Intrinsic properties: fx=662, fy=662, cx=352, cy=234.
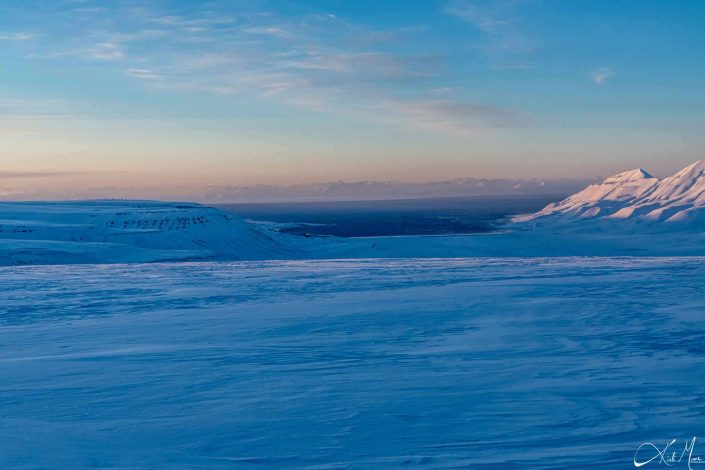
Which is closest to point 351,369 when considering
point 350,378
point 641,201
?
point 350,378

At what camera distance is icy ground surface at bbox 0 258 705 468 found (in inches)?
155

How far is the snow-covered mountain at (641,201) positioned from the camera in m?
56.9

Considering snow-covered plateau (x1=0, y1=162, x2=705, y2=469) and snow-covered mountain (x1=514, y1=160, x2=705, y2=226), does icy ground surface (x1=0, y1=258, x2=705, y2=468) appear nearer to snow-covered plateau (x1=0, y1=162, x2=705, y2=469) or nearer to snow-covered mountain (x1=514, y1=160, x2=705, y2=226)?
snow-covered plateau (x1=0, y1=162, x2=705, y2=469)

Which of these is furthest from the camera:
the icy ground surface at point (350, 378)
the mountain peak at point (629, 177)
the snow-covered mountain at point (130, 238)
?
the mountain peak at point (629, 177)

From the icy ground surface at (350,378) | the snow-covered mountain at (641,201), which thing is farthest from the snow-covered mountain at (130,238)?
the snow-covered mountain at (641,201)

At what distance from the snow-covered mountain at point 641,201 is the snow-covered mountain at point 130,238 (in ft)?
116

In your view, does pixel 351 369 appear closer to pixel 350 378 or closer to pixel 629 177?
pixel 350 378

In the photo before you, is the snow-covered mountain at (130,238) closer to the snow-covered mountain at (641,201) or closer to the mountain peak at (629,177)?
the snow-covered mountain at (641,201)

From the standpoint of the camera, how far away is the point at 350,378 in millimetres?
5359

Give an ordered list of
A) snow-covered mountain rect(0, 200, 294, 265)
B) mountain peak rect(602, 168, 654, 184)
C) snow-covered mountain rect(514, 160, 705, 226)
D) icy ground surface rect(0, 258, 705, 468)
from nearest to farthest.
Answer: icy ground surface rect(0, 258, 705, 468)
snow-covered mountain rect(0, 200, 294, 265)
snow-covered mountain rect(514, 160, 705, 226)
mountain peak rect(602, 168, 654, 184)

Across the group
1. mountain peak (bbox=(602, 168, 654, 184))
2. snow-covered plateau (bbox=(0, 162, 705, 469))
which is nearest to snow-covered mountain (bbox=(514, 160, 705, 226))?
mountain peak (bbox=(602, 168, 654, 184))

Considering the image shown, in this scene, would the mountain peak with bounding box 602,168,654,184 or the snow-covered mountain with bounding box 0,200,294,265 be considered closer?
the snow-covered mountain with bounding box 0,200,294,265

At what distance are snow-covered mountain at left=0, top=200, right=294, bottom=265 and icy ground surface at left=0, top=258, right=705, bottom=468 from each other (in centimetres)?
1562

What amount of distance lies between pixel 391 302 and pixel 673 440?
19.2ft
